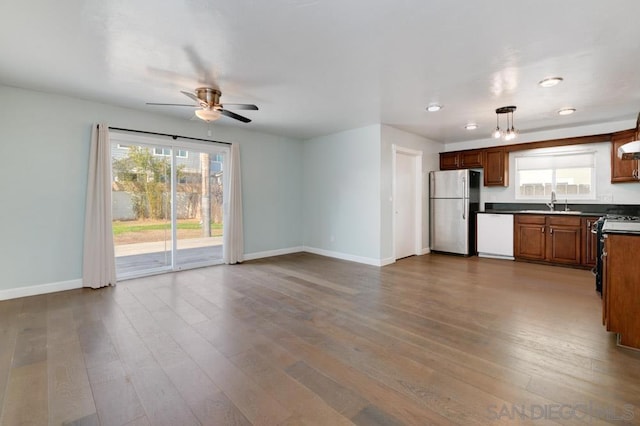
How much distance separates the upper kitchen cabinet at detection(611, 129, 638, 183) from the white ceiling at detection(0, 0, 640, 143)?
567 mm

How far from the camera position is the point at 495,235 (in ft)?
19.6

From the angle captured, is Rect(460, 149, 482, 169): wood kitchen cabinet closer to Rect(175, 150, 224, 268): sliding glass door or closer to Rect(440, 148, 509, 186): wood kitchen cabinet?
Rect(440, 148, 509, 186): wood kitchen cabinet

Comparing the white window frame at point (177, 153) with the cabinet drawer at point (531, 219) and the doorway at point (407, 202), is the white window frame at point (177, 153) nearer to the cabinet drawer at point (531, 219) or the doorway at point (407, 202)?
the doorway at point (407, 202)

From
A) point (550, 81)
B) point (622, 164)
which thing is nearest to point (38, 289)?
point (550, 81)

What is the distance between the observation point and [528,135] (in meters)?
5.93

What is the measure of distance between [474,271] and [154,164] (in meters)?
5.57

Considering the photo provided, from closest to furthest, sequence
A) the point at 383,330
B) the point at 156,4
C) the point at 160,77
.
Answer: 1. the point at 156,4
2. the point at 383,330
3. the point at 160,77

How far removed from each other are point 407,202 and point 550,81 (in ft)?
10.7

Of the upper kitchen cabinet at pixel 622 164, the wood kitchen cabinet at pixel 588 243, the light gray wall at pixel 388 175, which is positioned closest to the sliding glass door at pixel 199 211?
the light gray wall at pixel 388 175

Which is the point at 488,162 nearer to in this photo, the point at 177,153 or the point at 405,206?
the point at 405,206

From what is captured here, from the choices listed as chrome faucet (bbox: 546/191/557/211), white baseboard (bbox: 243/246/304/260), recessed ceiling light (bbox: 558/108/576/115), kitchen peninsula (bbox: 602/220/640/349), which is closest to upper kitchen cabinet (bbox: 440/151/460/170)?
chrome faucet (bbox: 546/191/557/211)

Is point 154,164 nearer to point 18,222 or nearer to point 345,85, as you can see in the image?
point 18,222

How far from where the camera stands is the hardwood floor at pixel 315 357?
172cm

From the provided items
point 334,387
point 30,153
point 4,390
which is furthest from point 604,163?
point 30,153
